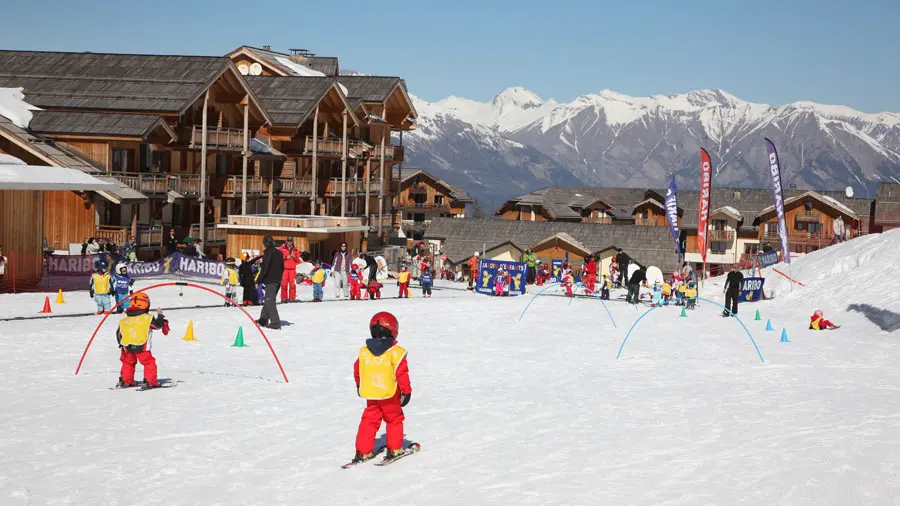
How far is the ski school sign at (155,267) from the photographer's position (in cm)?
3209

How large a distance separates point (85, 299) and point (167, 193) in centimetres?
1889

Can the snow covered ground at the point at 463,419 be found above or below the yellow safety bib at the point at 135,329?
below

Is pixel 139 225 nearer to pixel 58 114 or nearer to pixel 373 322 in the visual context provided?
pixel 58 114

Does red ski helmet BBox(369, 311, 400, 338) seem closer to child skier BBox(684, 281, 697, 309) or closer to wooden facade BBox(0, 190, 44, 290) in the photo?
wooden facade BBox(0, 190, 44, 290)

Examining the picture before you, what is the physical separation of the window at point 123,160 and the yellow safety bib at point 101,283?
77.0 feet

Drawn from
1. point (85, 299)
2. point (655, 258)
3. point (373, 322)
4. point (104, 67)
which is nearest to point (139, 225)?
point (104, 67)

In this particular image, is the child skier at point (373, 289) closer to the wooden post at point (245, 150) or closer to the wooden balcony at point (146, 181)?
the wooden balcony at point (146, 181)

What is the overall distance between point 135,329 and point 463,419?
4.52 metres

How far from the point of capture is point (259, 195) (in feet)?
181

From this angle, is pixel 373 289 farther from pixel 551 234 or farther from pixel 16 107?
pixel 551 234

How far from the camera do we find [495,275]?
38.1m

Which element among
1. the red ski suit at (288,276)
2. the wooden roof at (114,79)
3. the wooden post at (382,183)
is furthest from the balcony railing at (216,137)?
the red ski suit at (288,276)

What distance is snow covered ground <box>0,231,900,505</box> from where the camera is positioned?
1027 cm

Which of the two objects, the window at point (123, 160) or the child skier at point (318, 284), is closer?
the child skier at point (318, 284)
